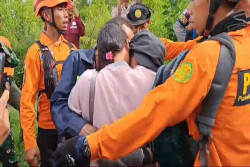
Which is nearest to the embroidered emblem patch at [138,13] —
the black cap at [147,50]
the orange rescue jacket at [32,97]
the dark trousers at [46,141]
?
the orange rescue jacket at [32,97]

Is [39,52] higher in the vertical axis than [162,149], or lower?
higher

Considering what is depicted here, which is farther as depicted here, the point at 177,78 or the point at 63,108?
the point at 63,108

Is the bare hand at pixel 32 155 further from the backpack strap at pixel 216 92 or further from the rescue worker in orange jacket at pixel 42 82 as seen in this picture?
the backpack strap at pixel 216 92

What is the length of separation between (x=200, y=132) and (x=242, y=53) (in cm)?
43

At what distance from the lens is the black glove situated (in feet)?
6.11

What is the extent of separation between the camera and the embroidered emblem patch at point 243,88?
1.89 metres

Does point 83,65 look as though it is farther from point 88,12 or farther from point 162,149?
point 88,12

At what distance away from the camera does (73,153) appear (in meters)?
1.91

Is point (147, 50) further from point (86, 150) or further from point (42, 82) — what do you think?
point (42, 82)

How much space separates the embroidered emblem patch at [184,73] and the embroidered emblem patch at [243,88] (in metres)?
0.27

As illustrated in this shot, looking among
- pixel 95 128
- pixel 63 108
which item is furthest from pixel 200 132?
pixel 63 108

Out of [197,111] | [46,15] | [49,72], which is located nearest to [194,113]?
[197,111]

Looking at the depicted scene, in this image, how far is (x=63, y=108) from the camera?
250 cm

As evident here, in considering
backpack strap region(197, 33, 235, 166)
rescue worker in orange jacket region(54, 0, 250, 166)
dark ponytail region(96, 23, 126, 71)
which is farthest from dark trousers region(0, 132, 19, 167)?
backpack strap region(197, 33, 235, 166)
